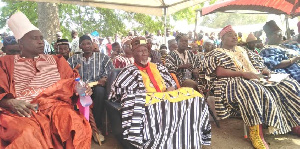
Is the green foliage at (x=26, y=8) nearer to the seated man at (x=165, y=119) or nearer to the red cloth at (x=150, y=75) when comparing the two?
the red cloth at (x=150, y=75)

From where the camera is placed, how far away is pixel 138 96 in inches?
112

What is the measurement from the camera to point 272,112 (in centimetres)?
345

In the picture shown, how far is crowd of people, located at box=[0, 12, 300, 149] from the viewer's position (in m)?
2.42

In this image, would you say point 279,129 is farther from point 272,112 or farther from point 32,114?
point 32,114

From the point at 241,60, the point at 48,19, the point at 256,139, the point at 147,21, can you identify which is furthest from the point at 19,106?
the point at 147,21

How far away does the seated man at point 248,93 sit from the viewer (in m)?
3.46

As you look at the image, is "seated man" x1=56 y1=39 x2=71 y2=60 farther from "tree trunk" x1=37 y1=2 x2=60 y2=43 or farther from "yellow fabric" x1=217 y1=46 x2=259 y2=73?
"tree trunk" x1=37 y1=2 x2=60 y2=43

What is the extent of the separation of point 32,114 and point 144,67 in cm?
154

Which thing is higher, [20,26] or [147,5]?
[147,5]

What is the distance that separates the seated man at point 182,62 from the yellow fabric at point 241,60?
100 centimetres

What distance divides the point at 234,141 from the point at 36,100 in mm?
2856

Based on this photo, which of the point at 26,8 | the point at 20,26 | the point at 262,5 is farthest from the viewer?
the point at 26,8

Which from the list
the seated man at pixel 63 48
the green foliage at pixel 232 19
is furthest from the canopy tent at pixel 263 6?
the green foliage at pixel 232 19

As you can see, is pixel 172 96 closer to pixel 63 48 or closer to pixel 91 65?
pixel 91 65
